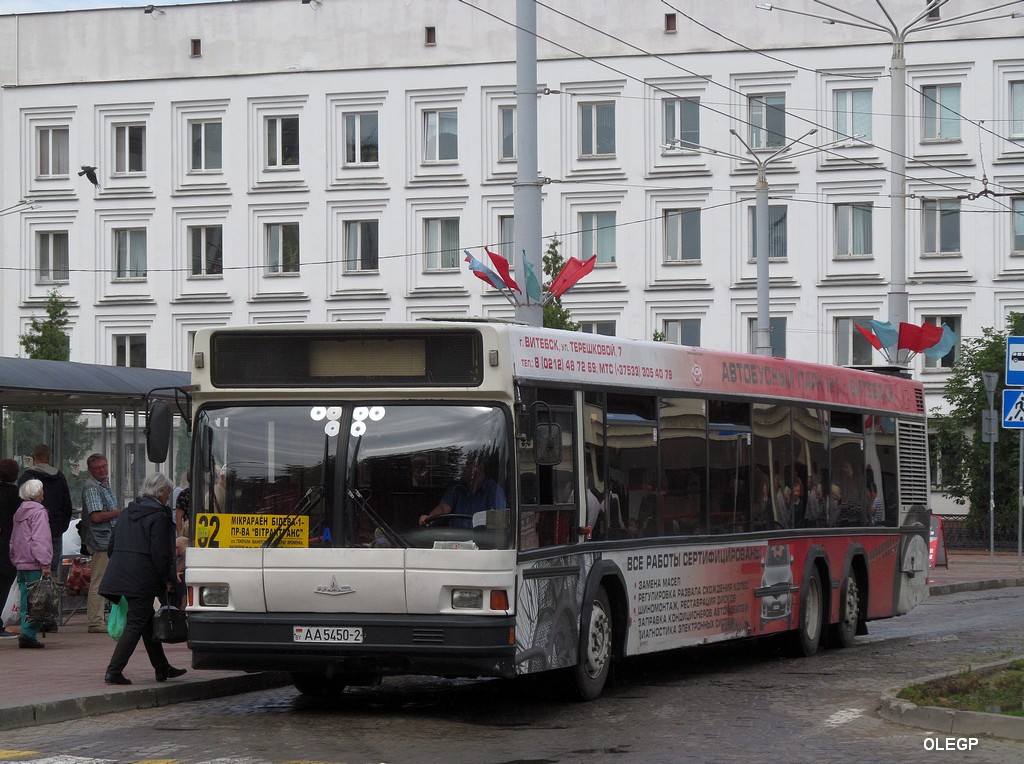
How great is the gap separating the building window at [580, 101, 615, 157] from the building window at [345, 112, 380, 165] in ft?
22.6

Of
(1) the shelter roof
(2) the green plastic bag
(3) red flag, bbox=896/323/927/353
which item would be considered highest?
(3) red flag, bbox=896/323/927/353

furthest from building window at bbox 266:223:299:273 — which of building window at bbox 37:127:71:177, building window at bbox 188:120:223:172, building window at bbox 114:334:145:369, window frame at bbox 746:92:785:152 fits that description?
window frame at bbox 746:92:785:152

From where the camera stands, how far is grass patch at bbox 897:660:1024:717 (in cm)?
1120

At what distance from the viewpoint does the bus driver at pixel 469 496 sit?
36.9 feet

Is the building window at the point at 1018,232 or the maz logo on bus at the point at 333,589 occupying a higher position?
the building window at the point at 1018,232

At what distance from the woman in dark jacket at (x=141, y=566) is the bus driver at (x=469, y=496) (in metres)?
2.71

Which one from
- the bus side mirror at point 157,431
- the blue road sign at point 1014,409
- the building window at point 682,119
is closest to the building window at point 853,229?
the building window at point 682,119

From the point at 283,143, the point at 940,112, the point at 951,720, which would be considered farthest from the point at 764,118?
the point at 951,720

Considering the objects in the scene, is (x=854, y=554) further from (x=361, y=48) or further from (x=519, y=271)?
(x=361, y=48)

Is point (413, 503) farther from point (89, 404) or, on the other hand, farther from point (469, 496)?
point (89, 404)

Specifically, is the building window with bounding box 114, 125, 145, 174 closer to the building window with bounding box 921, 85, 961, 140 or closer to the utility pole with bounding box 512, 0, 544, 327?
the building window with bounding box 921, 85, 961, 140

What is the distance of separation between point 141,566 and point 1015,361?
13.3 m

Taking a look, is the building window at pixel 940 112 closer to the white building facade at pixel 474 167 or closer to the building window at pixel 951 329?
the white building facade at pixel 474 167

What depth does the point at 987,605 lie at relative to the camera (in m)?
25.7
